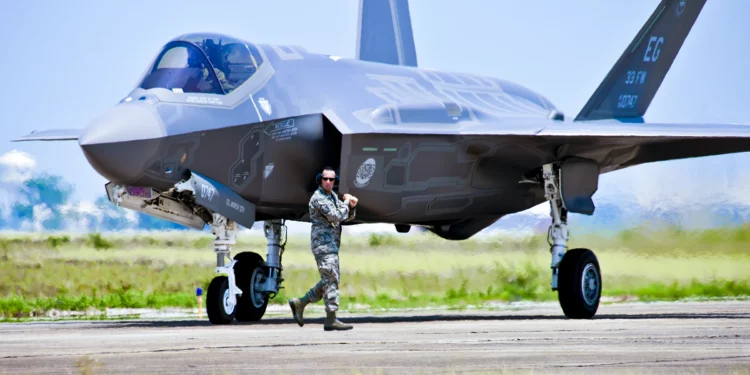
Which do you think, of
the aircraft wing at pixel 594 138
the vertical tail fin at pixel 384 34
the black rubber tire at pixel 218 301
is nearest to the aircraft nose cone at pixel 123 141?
the black rubber tire at pixel 218 301

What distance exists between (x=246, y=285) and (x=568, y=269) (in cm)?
427

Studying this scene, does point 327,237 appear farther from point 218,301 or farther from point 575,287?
point 575,287

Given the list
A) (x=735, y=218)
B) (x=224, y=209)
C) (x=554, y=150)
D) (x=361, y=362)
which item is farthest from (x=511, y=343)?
(x=735, y=218)

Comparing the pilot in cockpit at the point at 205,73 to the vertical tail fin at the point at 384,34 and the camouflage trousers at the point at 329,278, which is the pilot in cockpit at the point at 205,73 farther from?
the vertical tail fin at the point at 384,34

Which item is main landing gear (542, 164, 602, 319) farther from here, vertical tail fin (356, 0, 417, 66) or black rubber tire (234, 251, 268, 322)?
vertical tail fin (356, 0, 417, 66)

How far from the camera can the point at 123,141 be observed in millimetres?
12578

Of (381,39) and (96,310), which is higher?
(381,39)

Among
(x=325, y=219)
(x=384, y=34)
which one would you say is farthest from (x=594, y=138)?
(x=384, y=34)

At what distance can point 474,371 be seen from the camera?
739 centimetres

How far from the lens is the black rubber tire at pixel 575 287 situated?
1494 cm

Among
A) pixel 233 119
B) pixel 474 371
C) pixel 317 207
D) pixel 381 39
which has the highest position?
pixel 381 39

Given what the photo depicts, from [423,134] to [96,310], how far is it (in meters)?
9.18

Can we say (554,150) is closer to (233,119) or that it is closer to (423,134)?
(423,134)

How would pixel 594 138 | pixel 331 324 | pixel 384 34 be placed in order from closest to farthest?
pixel 331 324, pixel 594 138, pixel 384 34
